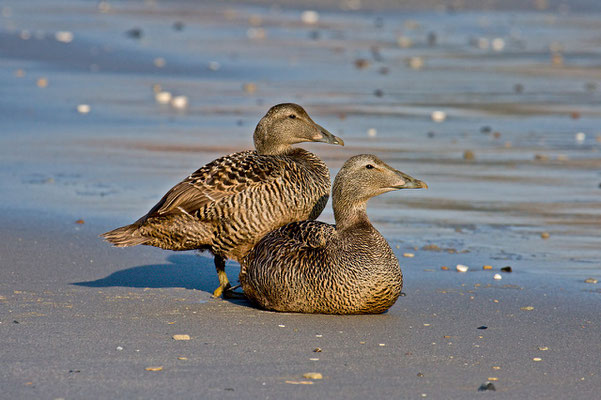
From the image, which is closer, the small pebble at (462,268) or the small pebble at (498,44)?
the small pebble at (462,268)

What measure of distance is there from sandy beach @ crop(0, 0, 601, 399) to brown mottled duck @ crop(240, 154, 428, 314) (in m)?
0.14

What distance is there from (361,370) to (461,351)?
723mm

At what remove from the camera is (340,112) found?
16000 mm

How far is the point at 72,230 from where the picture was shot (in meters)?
9.23

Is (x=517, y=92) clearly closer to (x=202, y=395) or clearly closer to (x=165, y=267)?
(x=165, y=267)

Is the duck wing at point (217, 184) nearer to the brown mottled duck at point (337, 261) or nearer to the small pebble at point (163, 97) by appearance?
the brown mottled duck at point (337, 261)

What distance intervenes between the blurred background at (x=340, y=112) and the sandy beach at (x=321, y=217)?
0.18ft

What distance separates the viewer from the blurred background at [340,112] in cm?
998

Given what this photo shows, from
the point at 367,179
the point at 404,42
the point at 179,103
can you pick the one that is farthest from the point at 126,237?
the point at 404,42

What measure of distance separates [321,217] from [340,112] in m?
6.01

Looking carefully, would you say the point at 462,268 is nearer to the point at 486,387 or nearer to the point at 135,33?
the point at 486,387

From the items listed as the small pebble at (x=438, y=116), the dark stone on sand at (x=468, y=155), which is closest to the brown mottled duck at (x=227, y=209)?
the dark stone on sand at (x=468, y=155)

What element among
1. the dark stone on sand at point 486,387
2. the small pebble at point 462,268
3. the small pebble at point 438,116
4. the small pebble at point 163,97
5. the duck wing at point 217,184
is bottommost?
the dark stone on sand at point 486,387

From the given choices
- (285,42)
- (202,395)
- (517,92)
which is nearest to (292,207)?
(202,395)
